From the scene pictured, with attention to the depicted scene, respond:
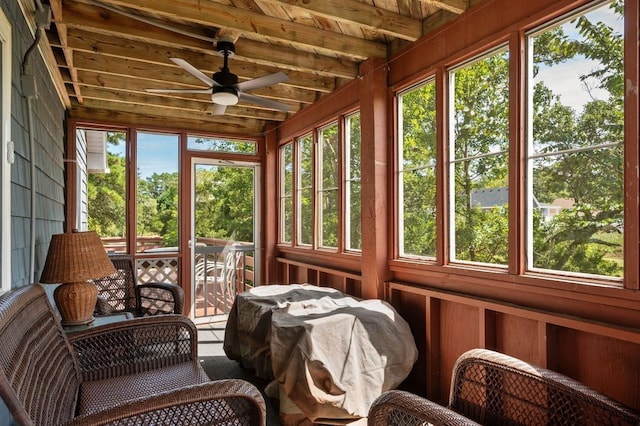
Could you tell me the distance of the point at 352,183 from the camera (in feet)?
13.0

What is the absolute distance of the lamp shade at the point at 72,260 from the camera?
2.18 metres

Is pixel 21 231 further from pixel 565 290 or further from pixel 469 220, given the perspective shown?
pixel 565 290

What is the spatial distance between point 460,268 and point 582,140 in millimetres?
1049

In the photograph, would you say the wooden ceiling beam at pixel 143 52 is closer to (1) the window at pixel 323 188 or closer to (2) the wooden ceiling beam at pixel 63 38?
(2) the wooden ceiling beam at pixel 63 38

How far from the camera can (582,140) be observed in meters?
2.02

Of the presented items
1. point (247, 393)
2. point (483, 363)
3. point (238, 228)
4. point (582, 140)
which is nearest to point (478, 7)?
point (582, 140)

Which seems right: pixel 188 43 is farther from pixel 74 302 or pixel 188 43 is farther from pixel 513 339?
pixel 513 339

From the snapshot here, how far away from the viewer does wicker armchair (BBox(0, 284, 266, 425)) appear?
115 cm

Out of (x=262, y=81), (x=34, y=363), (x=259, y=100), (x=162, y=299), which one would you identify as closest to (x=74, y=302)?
(x=34, y=363)

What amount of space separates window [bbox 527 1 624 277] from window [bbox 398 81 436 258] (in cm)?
81

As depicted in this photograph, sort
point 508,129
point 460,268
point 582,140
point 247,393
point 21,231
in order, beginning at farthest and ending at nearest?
1. point 460,268
2. point 508,129
3. point 21,231
4. point 582,140
5. point 247,393

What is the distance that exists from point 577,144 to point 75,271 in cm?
280

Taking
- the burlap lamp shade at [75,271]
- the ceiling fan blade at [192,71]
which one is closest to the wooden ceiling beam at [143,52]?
the ceiling fan blade at [192,71]

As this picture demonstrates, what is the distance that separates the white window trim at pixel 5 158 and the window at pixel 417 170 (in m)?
2.57
